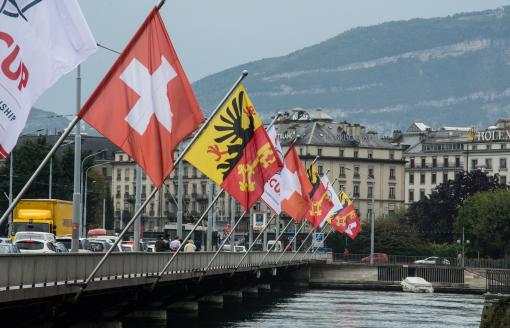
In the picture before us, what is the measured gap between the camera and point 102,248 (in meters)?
72.1

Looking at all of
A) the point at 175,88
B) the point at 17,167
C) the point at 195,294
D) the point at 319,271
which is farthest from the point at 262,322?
the point at 17,167

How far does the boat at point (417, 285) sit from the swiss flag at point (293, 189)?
62.5m

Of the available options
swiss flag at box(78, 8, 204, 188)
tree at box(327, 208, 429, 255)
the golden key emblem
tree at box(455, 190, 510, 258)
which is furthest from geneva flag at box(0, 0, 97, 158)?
tree at box(327, 208, 429, 255)

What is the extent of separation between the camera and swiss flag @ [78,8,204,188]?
34125 mm

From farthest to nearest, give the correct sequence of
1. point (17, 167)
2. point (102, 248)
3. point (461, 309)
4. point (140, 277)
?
point (17, 167) → point (461, 309) → point (102, 248) → point (140, 277)

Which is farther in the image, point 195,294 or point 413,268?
point 413,268

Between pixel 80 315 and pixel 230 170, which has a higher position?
pixel 230 170

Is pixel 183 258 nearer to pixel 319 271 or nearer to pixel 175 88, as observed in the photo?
pixel 175 88

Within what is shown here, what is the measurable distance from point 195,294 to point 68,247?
277 inches

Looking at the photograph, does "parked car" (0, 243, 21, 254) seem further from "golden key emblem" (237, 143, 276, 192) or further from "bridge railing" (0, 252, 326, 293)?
"golden key emblem" (237, 143, 276, 192)

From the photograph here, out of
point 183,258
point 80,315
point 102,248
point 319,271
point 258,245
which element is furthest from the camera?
point 258,245

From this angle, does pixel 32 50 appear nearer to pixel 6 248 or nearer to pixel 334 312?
pixel 6 248

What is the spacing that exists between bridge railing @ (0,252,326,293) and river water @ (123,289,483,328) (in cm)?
297

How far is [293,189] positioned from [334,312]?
18.6 m
